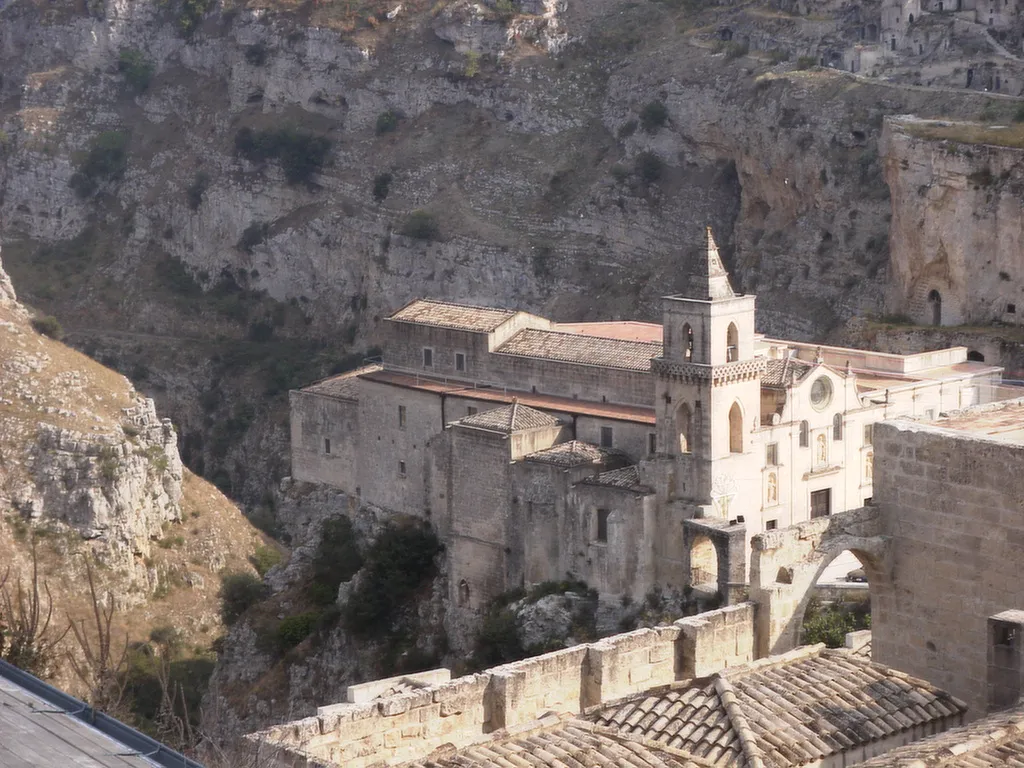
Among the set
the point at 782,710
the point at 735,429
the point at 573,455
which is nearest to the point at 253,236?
the point at 573,455

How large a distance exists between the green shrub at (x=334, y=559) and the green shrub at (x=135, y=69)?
7207cm

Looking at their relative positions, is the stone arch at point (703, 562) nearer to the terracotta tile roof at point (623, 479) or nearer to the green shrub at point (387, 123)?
the terracotta tile roof at point (623, 479)

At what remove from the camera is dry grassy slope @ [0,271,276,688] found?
2968 inches

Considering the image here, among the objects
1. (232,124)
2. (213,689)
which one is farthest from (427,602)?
(232,124)

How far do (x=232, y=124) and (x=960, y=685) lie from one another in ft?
312

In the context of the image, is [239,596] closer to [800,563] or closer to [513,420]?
[513,420]

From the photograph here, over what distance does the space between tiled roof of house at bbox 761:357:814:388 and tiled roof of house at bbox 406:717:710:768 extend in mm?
25322

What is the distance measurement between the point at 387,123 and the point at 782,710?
86.4m

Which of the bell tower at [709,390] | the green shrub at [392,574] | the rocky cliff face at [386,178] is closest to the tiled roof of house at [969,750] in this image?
the bell tower at [709,390]

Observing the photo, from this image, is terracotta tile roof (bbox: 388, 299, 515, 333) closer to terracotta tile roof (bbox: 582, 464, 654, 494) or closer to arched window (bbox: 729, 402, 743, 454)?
terracotta tile roof (bbox: 582, 464, 654, 494)

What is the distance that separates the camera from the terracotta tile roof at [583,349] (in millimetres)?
52594

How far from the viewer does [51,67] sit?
13050cm

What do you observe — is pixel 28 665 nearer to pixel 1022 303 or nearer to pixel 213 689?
pixel 213 689

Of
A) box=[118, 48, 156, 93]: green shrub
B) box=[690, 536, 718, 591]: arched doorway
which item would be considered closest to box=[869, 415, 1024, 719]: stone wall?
box=[690, 536, 718, 591]: arched doorway
